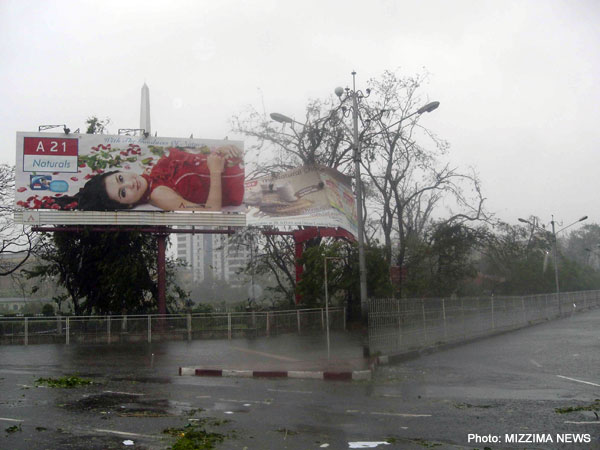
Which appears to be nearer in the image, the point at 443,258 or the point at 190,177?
the point at 190,177

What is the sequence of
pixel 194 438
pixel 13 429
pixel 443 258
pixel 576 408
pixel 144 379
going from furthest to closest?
1. pixel 443 258
2. pixel 144 379
3. pixel 576 408
4. pixel 13 429
5. pixel 194 438

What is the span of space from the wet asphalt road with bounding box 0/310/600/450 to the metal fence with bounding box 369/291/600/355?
50.0 inches

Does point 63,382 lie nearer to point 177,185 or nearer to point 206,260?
point 177,185

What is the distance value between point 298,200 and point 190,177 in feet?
18.9

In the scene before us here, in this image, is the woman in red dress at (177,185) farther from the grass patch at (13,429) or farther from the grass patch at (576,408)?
the grass patch at (576,408)

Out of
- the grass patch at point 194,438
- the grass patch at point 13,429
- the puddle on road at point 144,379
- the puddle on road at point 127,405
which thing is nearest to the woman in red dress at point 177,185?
the puddle on road at point 144,379

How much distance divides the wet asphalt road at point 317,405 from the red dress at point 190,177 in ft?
42.4

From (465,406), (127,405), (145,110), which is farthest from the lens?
(145,110)

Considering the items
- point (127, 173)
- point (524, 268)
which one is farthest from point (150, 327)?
point (524, 268)

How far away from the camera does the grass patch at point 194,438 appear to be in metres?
7.05

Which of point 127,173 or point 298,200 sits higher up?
point 127,173

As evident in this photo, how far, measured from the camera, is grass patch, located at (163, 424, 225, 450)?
7.05 metres

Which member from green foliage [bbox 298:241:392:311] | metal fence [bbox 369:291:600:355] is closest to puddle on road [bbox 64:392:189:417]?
metal fence [bbox 369:291:600:355]

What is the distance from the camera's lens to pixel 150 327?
86.9ft
